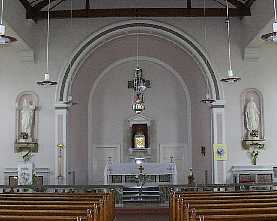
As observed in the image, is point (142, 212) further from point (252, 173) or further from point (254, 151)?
point (254, 151)

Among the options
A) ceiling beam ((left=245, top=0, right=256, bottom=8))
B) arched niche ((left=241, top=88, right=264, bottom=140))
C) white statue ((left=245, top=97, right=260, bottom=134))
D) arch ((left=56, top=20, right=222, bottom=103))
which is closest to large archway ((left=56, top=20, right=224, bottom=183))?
arch ((left=56, top=20, right=222, bottom=103))

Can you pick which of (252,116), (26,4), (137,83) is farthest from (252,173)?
(26,4)

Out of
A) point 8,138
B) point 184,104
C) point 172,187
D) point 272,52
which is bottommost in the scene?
point 172,187

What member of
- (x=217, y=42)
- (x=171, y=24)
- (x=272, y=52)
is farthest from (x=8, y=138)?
(x=272, y=52)

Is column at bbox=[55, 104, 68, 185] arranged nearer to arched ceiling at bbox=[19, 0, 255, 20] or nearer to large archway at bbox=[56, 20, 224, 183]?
large archway at bbox=[56, 20, 224, 183]

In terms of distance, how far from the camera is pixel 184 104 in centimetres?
1764

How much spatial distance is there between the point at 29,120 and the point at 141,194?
3956 millimetres

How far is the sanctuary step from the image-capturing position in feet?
40.6

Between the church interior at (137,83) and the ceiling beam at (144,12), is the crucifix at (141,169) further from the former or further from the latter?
the ceiling beam at (144,12)

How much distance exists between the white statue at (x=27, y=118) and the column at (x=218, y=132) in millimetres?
5315

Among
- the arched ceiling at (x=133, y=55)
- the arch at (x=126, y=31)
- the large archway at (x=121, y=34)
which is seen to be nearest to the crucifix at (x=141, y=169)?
the large archway at (x=121, y=34)

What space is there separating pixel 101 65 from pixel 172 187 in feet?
24.2

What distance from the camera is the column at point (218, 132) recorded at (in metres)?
13.4

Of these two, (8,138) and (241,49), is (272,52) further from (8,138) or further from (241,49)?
(8,138)
